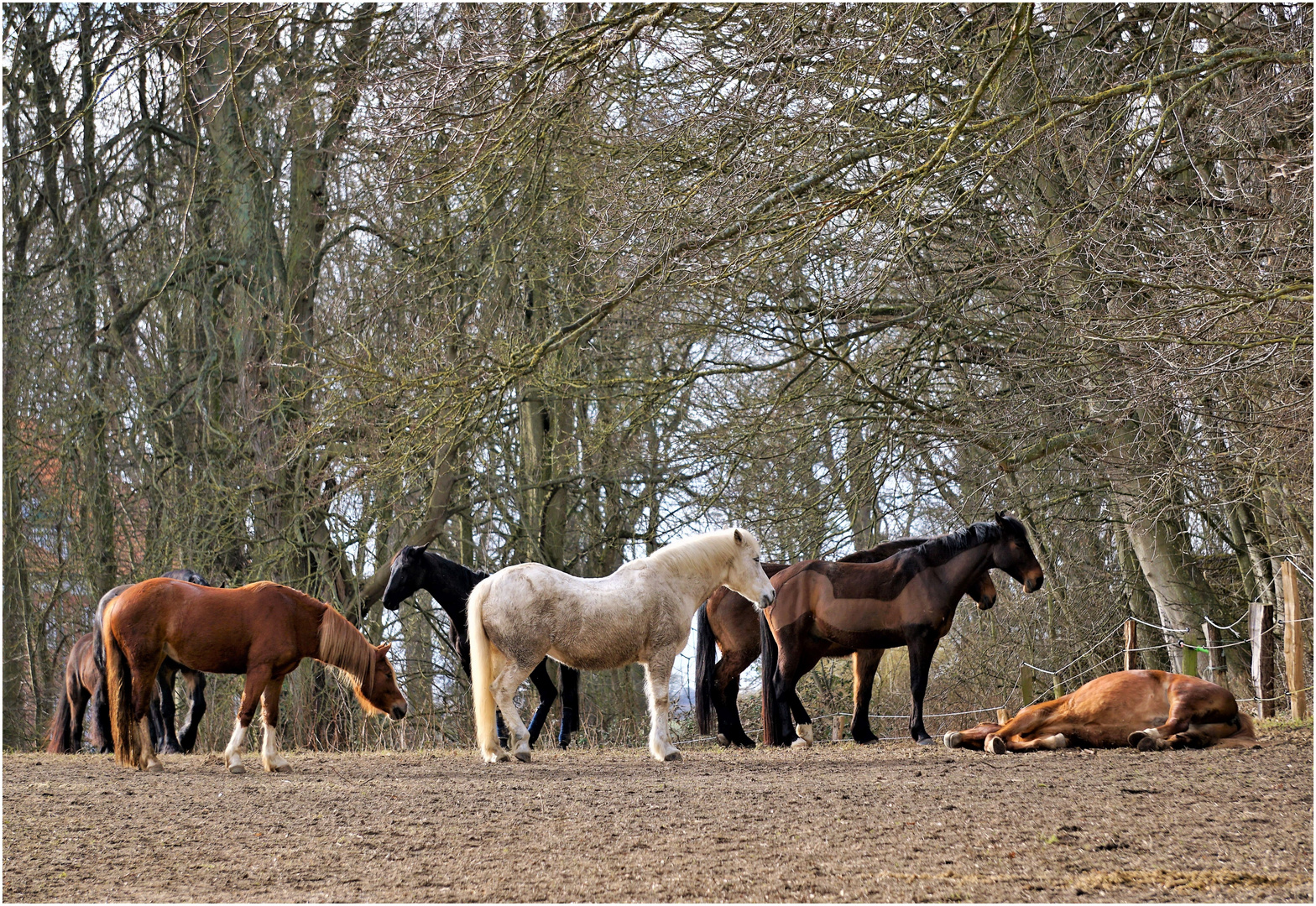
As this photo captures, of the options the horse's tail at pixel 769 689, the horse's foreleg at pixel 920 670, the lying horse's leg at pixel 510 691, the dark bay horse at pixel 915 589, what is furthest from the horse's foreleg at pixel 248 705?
the horse's foreleg at pixel 920 670

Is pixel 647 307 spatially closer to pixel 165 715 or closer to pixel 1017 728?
pixel 165 715

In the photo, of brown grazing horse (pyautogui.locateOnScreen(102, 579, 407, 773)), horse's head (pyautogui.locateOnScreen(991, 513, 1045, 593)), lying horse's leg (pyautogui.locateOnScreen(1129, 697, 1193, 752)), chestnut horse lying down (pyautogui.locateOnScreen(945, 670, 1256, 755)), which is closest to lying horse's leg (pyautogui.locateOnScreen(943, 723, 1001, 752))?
chestnut horse lying down (pyautogui.locateOnScreen(945, 670, 1256, 755))

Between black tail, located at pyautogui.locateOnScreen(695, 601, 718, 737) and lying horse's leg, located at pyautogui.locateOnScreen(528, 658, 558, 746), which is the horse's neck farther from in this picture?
lying horse's leg, located at pyautogui.locateOnScreen(528, 658, 558, 746)

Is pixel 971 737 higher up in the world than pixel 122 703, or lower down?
lower down

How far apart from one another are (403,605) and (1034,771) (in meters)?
10.6

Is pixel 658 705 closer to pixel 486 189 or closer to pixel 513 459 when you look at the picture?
pixel 486 189

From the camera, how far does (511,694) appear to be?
7691mm

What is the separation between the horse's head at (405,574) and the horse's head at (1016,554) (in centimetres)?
459

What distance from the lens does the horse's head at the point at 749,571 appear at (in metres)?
8.01

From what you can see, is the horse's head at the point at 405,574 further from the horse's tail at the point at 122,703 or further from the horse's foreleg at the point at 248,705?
the horse's tail at the point at 122,703

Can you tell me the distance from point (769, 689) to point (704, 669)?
24.1 inches

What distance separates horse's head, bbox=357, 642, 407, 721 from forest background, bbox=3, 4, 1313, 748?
8.67 ft

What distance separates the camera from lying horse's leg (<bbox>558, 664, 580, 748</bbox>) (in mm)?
9711

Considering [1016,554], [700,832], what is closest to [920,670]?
[1016,554]
